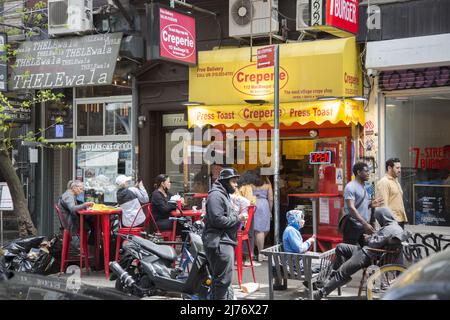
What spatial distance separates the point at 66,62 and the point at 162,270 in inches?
265

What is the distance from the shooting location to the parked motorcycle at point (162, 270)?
311 inches

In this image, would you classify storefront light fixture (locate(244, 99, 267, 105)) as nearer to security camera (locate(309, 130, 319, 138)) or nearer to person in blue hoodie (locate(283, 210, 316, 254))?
security camera (locate(309, 130, 319, 138))

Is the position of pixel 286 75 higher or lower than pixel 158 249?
higher

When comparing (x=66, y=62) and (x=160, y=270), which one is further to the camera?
(x=66, y=62)

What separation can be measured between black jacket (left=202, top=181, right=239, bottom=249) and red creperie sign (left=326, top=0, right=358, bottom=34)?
4094 mm

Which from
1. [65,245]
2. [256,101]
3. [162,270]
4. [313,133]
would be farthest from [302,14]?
[65,245]

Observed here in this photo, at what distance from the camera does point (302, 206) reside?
12.8 metres

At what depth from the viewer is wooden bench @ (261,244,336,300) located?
799 cm

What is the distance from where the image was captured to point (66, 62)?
43.9ft

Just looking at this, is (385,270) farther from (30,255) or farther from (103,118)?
(103,118)

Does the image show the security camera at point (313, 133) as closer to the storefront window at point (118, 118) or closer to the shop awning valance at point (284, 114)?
the shop awning valance at point (284, 114)

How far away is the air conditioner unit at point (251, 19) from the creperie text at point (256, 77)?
80cm
